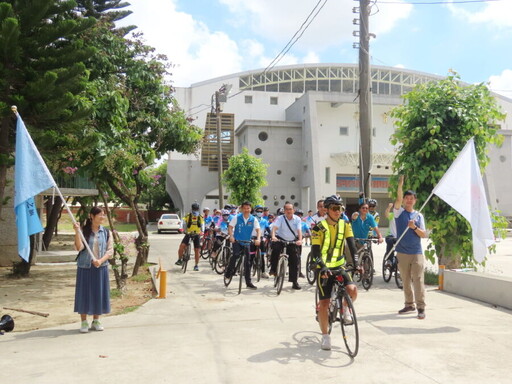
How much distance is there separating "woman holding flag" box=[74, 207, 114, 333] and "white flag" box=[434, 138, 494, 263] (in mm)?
5026

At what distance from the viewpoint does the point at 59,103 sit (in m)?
8.63

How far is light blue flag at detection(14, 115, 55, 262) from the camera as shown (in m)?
6.00

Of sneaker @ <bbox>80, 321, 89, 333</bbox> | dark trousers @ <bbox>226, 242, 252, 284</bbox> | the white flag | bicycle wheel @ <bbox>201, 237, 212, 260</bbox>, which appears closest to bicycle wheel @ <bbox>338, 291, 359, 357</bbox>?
the white flag

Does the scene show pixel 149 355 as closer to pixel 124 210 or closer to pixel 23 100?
pixel 23 100

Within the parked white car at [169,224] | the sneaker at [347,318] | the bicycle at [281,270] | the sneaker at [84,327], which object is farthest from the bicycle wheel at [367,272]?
the parked white car at [169,224]

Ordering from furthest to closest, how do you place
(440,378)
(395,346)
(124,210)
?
→ (124,210), (395,346), (440,378)

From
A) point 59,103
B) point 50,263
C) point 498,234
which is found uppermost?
point 59,103

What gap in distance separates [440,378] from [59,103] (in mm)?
7506

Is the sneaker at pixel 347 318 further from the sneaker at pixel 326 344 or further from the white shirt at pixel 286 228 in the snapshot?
the white shirt at pixel 286 228

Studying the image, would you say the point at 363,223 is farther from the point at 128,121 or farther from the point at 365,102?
the point at 128,121

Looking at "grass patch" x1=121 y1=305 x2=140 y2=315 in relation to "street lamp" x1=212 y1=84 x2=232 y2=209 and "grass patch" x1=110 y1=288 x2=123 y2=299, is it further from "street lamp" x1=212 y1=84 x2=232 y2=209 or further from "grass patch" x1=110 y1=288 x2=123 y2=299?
"street lamp" x1=212 y1=84 x2=232 y2=209

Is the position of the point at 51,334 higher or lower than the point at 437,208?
lower

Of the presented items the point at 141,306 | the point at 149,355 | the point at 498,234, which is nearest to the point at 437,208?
the point at 498,234

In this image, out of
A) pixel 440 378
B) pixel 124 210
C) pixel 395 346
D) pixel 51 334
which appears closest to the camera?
pixel 440 378
